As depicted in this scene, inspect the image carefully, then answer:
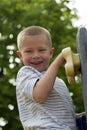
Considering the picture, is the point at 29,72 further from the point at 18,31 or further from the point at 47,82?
the point at 18,31

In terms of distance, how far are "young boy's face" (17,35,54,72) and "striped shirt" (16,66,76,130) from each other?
46 millimetres

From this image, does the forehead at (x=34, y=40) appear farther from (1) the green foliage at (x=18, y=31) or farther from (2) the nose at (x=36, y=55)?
(1) the green foliage at (x=18, y=31)

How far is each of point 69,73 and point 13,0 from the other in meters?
12.2

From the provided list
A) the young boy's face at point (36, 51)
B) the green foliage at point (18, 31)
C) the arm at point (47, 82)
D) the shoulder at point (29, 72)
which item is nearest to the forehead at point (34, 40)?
the young boy's face at point (36, 51)

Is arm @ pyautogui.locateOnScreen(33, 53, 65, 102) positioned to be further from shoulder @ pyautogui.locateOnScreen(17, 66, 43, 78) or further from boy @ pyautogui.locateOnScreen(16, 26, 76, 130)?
shoulder @ pyautogui.locateOnScreen(17, 66, 43, 78)

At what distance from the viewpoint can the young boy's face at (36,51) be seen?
2555 mm

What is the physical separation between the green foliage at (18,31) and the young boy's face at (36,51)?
371 inches

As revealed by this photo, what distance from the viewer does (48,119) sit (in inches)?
95.8

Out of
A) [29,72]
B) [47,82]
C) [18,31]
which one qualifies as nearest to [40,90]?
[47,82]

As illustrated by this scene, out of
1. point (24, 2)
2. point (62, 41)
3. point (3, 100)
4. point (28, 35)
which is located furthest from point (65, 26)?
point (28, 35)

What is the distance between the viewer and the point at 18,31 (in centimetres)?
1323

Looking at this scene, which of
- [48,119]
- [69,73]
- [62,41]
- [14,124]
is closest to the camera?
[69,73]

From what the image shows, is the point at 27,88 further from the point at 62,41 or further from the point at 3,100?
the point at 62,41

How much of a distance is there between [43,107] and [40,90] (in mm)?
111
